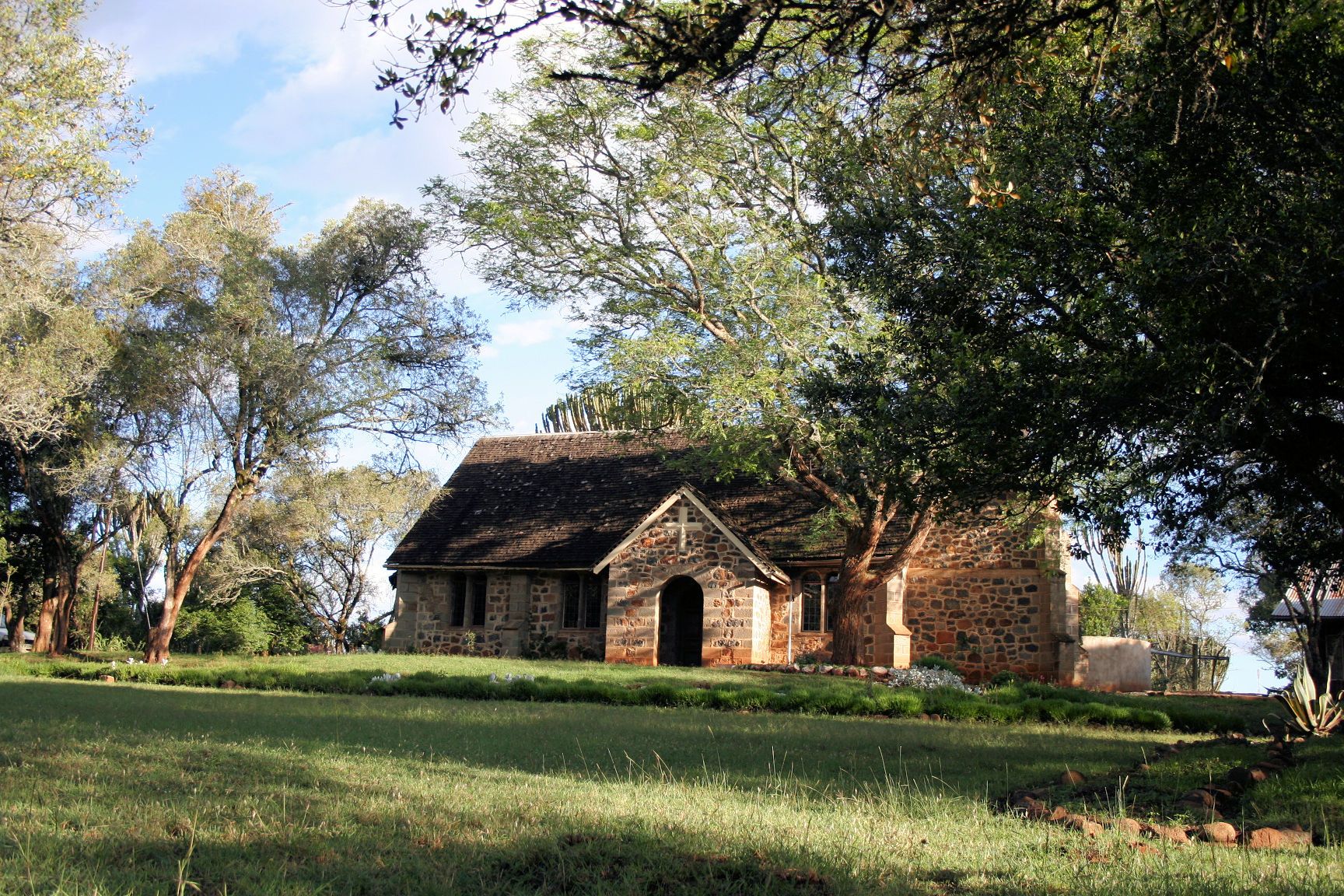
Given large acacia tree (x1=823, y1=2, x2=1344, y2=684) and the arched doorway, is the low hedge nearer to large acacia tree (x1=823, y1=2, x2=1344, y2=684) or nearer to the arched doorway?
large acacia tree (x1=823, y1=2, x2=1344, y2=684)

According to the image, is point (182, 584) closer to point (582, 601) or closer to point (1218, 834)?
point (582, 601)

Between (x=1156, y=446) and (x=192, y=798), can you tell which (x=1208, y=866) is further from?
(x=192, y=798)

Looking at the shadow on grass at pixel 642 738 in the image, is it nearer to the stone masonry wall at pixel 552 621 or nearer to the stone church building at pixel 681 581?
the stone church building at pixel 681 581

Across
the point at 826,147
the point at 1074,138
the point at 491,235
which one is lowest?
the point at 1074,138

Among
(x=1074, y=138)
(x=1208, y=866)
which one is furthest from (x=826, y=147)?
(x=1208, y=866)

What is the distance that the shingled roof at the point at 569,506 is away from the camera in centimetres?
2883

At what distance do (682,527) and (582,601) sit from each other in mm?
4418

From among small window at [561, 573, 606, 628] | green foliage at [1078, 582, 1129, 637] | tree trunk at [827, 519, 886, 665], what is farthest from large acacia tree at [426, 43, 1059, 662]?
green foliage at [1078, 582, 1129, 637]

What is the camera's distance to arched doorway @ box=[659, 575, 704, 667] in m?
28.4

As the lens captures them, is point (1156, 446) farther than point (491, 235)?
No

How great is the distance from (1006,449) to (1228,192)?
277cm

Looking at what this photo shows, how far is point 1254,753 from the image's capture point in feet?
35.0

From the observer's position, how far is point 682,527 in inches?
1066

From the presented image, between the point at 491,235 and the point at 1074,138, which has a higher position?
the point at 491,235
